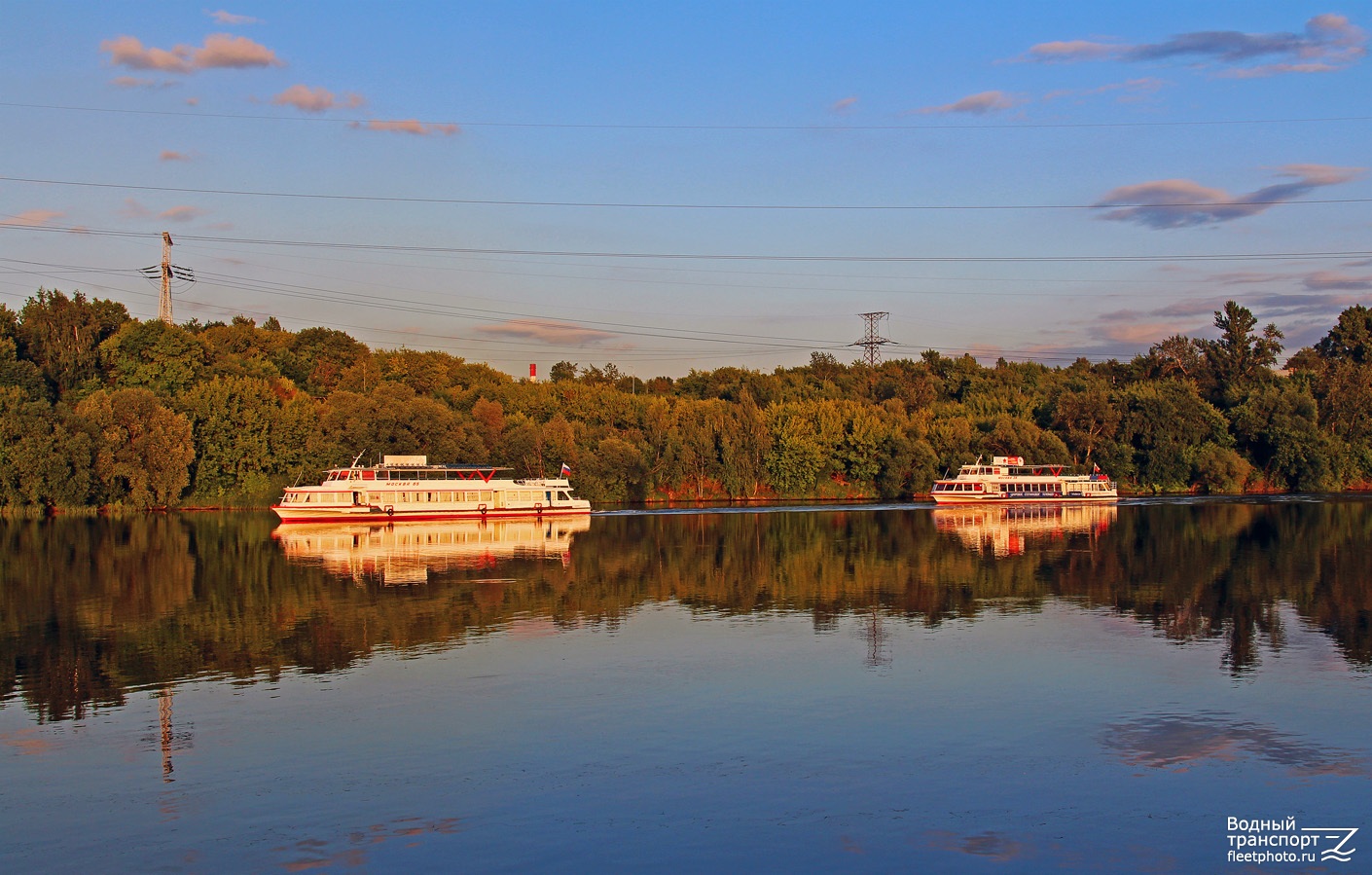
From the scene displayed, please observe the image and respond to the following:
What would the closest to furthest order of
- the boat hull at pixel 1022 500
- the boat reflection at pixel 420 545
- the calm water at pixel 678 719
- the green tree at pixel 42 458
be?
the calm water at pixel 678 719 → the boat reflection at pixel 420 545 → the green tree at pixel 42 458 → the boat hull at pixel 1022 500

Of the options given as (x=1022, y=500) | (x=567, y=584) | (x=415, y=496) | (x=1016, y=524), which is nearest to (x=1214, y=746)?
(x=567, y=584)

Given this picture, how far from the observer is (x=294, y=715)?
18734 mm

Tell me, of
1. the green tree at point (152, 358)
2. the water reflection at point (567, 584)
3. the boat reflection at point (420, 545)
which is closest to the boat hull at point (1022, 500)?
the water reflection at point (567, 584)

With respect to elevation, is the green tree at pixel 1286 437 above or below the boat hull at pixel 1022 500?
above

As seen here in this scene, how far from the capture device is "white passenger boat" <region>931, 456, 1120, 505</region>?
88.1 meters

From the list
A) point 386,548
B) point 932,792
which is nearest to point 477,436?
point 386,548

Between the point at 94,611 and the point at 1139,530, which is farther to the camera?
the point at 1139,530

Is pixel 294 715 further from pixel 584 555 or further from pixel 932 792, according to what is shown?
pixel 584 555

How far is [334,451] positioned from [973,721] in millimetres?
70600

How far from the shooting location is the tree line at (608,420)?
7400 centimetres

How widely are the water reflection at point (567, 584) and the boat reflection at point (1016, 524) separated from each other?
439 millimetres

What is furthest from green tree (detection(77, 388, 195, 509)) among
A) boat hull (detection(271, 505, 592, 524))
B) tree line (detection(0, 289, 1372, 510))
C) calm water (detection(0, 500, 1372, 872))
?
calm water (detection(0, 500, 1372, 872))

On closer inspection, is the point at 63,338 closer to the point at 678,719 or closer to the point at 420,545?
the point at 420,545

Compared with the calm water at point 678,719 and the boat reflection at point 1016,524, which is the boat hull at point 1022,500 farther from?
the calm water at point 678,719
